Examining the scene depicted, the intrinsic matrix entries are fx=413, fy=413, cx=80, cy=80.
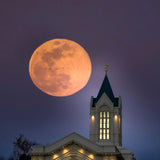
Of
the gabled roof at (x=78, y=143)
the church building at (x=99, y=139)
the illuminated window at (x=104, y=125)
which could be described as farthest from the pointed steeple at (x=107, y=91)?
the gabled roof at (x=78, y=143)

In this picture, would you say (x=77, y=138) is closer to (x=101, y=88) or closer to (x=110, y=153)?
(x=110, y=153)

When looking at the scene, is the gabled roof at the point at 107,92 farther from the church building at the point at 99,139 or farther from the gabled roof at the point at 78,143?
the gabled roof at the point at 78,143

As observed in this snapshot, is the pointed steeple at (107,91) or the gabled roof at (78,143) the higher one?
the pointed steeple at (107,91)

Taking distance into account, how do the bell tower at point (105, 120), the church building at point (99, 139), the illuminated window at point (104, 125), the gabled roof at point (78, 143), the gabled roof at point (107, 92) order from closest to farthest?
the gabled roof at point (78, 143)
the church building at point (99, 139)
the bell tower at point (105, 120)
the illuminated window at point (104, 125)
the gabled roof at point (107, 92)

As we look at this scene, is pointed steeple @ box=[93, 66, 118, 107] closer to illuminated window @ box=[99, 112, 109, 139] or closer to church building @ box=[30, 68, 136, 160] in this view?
church building @ box=[30, 68, 136, 160]

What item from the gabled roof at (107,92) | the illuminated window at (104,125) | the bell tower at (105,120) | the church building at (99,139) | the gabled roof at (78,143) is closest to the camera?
the gabled roof at (78,143)

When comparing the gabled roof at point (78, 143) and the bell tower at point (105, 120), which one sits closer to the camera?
the gabled roof at point (78, 143)

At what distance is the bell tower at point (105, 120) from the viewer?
319 feet

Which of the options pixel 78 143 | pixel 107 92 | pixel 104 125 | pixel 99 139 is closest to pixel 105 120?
pixel 104 125

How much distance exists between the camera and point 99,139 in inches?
3824

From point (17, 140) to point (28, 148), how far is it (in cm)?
394

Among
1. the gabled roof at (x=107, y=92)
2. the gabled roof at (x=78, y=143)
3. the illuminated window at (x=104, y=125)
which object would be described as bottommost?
the gabled roof at (x=78, y=143)

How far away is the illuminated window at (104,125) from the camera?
3848 inches

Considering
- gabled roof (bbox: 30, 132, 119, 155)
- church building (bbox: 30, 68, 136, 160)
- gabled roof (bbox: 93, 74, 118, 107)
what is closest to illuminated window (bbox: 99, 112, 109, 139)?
church building (bbox: 30, 68, 136, 160)
